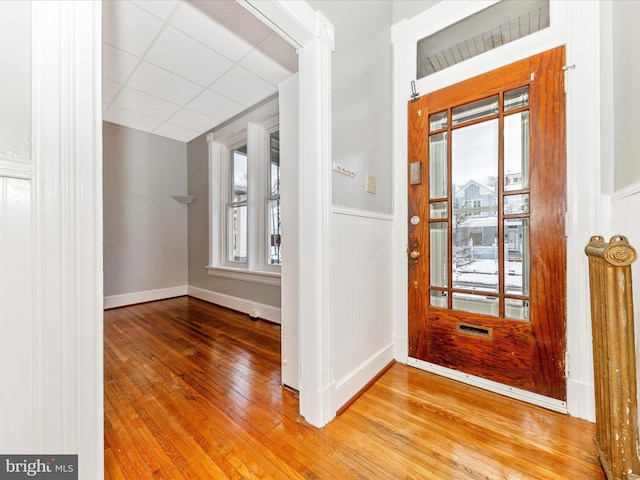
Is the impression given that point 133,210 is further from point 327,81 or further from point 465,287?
point 465,287

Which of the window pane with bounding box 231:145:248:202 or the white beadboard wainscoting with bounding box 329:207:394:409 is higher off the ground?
the window pane with bounding box 231:145:248:202

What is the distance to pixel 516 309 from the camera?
1589 millimetres

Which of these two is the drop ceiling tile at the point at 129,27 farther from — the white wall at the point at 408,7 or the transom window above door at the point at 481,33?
the transom window above door at the point at 481,33

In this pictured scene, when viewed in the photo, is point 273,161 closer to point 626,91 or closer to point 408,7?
point 408,7

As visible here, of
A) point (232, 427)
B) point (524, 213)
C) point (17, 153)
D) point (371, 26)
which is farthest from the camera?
point (371, 26)

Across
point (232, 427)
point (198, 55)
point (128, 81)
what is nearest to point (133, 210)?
point (128, 81)

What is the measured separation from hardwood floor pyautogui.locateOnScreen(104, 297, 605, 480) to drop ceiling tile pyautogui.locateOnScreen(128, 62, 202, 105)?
8.24 ft

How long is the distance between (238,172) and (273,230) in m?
1.18

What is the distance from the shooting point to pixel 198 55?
2240 mm

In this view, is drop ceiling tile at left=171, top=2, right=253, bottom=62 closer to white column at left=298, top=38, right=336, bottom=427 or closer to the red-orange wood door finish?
white column at left=298, top=38, right=336, bottom=427

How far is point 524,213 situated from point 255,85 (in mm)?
2603

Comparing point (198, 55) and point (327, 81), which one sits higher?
point (198, 55)

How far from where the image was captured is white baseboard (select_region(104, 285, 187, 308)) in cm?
358

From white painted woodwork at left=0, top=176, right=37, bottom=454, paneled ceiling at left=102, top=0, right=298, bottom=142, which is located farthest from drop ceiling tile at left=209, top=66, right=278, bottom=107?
white painted woodwork at left=0, top=176, right=37, bottom=454
